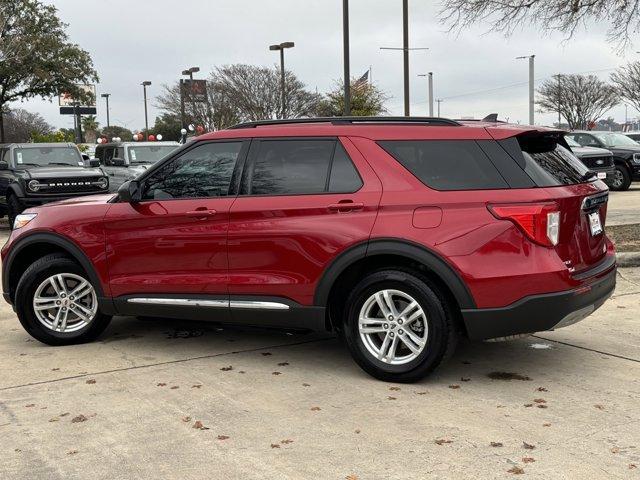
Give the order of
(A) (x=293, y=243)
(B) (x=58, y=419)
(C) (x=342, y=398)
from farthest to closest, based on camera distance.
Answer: (A) (x=293, y=243) < (C) (x=342, y=398) < (B) (x=58, y=419)

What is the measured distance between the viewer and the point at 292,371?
5.17m

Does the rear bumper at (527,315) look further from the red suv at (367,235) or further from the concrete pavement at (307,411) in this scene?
the concrete pavement at (307,411)

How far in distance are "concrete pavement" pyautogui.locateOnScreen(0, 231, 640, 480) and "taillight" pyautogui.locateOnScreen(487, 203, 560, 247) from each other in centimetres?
98

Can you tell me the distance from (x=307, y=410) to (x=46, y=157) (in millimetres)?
13711

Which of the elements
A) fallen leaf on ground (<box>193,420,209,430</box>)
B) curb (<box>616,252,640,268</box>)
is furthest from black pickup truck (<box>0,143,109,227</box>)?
fallen leaf on ground (<box>193,420,209,430</box>)

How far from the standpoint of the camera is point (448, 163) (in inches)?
186

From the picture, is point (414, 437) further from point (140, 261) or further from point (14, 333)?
point (14, 333)

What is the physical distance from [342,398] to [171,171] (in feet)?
7.16

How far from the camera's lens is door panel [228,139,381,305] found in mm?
4801

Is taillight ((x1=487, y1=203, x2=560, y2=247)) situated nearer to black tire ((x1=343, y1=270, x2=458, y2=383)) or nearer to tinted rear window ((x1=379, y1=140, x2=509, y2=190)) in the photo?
tinted rear window ((x1=379, y1=140, x2=509, y2=190))

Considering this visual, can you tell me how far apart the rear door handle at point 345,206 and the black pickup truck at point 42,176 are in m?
11.5

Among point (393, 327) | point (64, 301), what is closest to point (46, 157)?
point (64, 301)

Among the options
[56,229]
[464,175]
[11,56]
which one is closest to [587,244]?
[464,175]

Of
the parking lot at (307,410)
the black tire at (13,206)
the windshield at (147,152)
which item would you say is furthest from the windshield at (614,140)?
the parking lot at (307,410)
